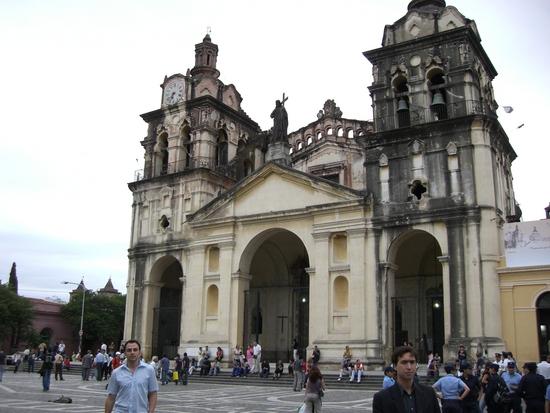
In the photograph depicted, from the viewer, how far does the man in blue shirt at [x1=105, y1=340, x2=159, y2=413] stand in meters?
5.88

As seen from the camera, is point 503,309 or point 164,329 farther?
point 164,329

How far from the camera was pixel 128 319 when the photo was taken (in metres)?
34.4

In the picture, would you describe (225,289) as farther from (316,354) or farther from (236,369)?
(316,354)

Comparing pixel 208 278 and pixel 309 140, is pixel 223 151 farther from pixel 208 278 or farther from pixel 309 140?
pixel 208 278

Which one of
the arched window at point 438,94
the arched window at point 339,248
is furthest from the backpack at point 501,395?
the arched window at point 438,94

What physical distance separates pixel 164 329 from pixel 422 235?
15.6 m

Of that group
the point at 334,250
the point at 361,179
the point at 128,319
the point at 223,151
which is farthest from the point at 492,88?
the point at 128,319

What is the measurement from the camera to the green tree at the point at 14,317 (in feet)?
158

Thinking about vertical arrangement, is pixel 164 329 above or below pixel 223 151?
below

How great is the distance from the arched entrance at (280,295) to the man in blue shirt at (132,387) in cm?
2657

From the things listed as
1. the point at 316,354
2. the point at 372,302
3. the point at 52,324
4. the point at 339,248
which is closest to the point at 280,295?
the point at 339,248

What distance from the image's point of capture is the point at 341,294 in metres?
28.0

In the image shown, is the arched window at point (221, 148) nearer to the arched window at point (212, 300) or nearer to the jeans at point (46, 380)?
the arched window at point (212, 300)

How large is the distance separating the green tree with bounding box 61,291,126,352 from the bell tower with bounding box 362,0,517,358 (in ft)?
123
